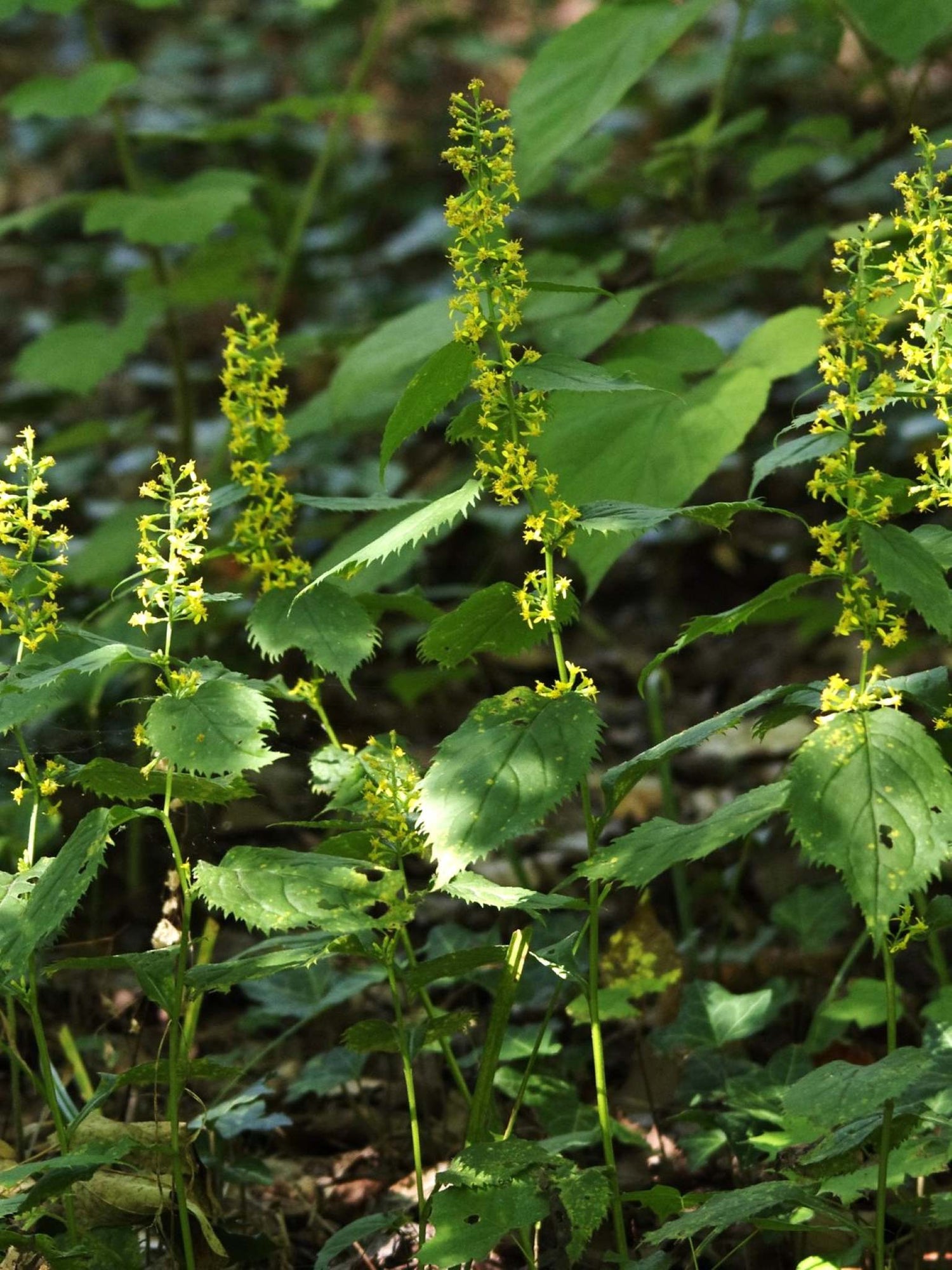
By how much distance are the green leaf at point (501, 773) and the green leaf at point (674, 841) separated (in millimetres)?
100

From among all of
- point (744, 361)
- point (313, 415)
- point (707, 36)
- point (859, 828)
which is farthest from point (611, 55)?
point (707, 36)

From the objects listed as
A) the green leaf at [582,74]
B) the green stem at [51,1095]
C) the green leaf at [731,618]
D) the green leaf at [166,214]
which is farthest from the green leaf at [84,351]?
the green leaf at [731,618]

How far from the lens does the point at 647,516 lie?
1461 millimetres

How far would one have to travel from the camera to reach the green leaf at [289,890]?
132 cm

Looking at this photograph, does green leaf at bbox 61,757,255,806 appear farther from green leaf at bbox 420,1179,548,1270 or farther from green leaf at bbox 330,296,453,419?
green leaf at bbox 330,296,453,419

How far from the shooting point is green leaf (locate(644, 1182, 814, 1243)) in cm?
138

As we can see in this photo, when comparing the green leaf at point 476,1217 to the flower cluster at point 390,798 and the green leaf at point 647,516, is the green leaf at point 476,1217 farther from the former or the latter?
the green leaf at point 647,516

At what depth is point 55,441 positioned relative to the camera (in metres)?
3.89

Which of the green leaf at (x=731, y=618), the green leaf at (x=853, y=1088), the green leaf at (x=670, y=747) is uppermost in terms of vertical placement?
the green leaf at (x=731, y=618)

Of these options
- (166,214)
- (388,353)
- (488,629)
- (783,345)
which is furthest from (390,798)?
(166,214)

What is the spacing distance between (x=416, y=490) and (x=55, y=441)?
1063 mm

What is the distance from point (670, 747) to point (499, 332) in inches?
18.7

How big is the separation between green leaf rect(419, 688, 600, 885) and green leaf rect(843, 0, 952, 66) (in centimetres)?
161

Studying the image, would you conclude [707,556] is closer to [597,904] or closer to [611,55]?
[611,55]
